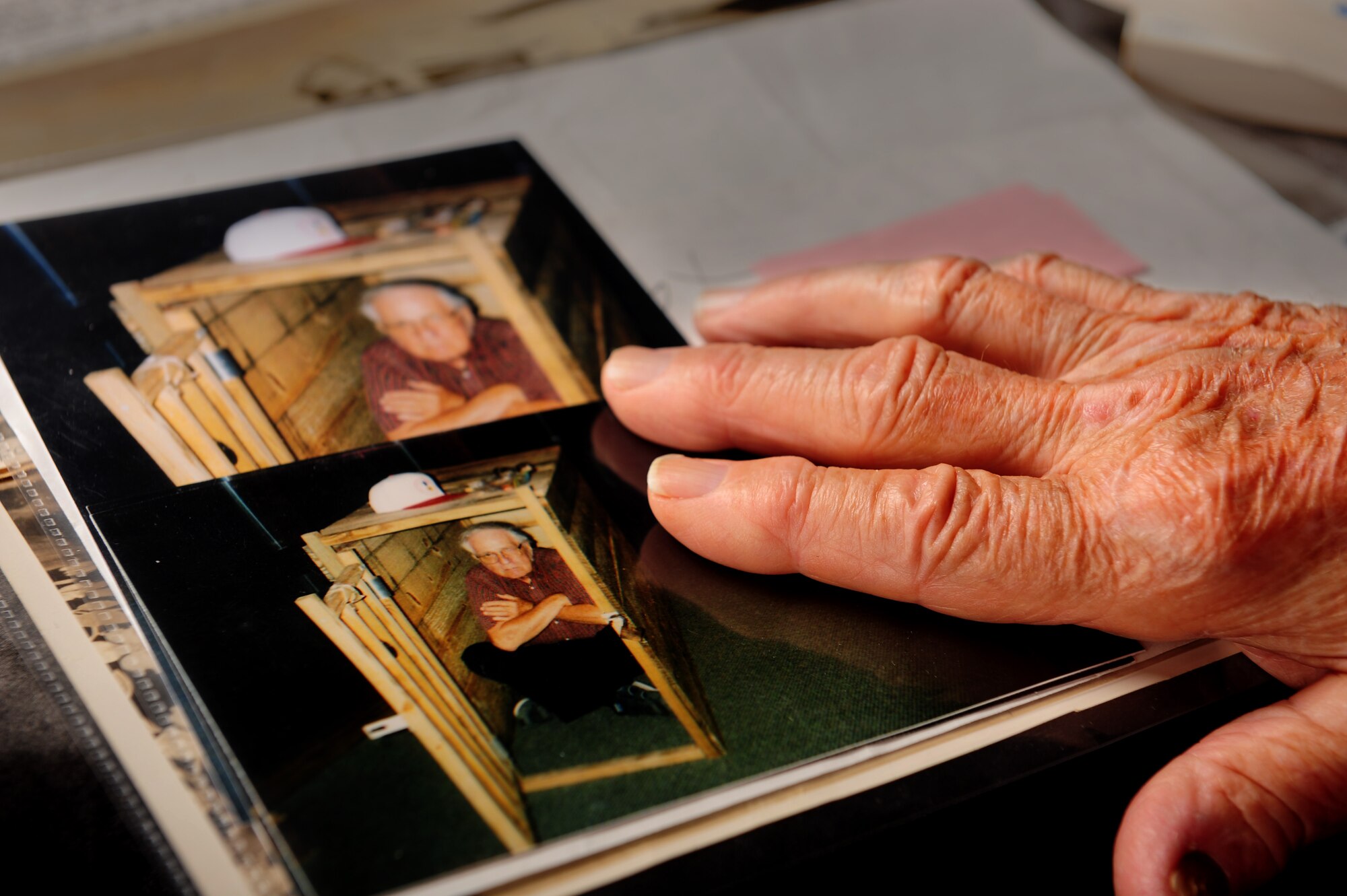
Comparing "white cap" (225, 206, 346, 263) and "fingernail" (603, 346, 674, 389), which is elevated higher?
"white cap" (225, 206, 346, 263)

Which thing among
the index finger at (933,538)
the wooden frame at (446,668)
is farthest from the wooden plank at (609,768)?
the index finger at (933,538)

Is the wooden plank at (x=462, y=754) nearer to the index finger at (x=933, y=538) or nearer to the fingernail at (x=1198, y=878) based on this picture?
the index finger at (x=933, y=538)

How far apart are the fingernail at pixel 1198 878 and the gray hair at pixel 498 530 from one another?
0.44m

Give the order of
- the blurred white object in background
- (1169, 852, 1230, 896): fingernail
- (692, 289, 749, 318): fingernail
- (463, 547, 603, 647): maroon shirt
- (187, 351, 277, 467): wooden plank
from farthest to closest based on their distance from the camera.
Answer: the blurred white object in background
(692, 289, 749, 318): fingernail
(187, 351, 277, 467): wooden plank
(463, 547, 603, 647): maroon shirt
(1169, 852, 1230, 896): fingernail

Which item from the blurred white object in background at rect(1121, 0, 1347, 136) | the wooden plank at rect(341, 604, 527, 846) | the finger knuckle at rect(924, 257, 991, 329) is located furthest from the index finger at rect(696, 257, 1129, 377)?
the blurred white object in background at rect(1121, 0, 1347, 136)

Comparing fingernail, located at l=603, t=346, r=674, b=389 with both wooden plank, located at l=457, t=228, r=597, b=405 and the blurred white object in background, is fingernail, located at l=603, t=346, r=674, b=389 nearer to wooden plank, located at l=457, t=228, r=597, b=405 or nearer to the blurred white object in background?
wooden plank, located at l=457, t=228, r=597, b=405

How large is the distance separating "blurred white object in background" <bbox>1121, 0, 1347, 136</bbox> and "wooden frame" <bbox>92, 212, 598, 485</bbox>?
89cm

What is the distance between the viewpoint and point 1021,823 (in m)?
0.58

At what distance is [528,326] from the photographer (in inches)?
30.8

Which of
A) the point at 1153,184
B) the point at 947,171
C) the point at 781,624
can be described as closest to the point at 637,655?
the point at 781,624

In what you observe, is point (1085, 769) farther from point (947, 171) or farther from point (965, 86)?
point (965, 86)

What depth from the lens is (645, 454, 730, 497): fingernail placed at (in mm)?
621

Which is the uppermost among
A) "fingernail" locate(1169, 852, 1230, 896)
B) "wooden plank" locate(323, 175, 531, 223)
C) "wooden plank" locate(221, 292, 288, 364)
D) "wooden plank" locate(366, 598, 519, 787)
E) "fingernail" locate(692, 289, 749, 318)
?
"wooden plank" locate(323, 175, 531, 223)

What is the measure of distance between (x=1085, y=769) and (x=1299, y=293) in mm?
619
